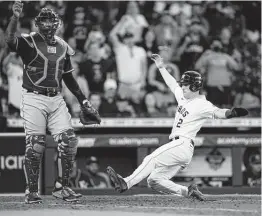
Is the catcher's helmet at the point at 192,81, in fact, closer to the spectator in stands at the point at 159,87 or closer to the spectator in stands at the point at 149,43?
the spectator in stands at the point at 159,87

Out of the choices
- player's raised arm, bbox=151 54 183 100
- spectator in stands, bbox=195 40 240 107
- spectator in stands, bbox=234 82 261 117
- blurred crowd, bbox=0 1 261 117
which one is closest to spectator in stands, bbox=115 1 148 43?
blurred crowd, bbox=0 1 261 117

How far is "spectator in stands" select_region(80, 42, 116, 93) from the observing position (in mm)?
12523

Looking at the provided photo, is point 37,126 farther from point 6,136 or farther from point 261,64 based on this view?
point 261,64

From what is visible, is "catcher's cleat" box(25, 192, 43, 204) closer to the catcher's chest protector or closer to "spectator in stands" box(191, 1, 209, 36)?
the catcher's chest protector

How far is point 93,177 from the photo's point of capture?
11844mm

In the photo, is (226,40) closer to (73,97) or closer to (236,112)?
(73,97)

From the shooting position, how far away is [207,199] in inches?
→ 329

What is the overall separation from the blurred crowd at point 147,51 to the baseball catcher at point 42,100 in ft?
13.6

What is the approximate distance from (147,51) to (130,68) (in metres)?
0.64

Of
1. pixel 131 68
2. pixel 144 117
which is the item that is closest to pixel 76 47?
pixel 131 68

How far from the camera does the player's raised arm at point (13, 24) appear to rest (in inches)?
284

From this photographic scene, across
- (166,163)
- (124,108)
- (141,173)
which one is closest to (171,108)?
(124,108)

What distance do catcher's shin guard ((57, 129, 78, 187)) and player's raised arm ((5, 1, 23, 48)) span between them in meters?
1.15

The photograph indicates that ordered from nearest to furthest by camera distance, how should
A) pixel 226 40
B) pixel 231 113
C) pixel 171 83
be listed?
pixel 231 113 → pixel 171 83 → pixel 226 40
